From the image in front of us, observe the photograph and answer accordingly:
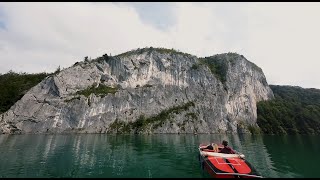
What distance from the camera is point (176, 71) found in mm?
148750

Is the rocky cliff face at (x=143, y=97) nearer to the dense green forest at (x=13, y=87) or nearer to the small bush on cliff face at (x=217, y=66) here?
Answer: the small bush on cliff face at (x=217, y=66)

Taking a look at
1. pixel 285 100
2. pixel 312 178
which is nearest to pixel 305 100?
pixel 285 100

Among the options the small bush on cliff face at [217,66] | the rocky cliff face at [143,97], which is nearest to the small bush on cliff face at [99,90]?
the rocky cliff face at [143,97]

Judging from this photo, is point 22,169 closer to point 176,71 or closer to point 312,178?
point 312,178

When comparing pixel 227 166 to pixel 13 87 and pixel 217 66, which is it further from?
pixel 217 66

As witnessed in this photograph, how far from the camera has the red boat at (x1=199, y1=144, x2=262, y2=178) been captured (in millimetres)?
24859

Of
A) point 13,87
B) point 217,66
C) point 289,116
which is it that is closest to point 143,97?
point 13,87

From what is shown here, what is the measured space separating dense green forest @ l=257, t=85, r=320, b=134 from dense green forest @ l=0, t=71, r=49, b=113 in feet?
391

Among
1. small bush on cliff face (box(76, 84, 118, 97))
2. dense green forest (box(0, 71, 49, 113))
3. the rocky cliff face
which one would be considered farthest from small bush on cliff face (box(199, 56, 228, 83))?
dense green forest (box(0, 71, 49, 113))

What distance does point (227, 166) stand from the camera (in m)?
26.9

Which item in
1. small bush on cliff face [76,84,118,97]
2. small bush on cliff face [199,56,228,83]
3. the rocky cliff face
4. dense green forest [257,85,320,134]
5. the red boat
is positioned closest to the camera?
the red boat

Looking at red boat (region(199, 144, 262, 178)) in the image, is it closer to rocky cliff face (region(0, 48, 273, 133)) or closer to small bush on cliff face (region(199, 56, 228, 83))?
rocky cliff face (region(0, 48, 273, 133))

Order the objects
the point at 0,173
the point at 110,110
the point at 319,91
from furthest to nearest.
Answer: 1. the point at 319,91
2. the point at 110,110
3. the point at 0,173

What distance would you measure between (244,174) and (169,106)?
364 ft
